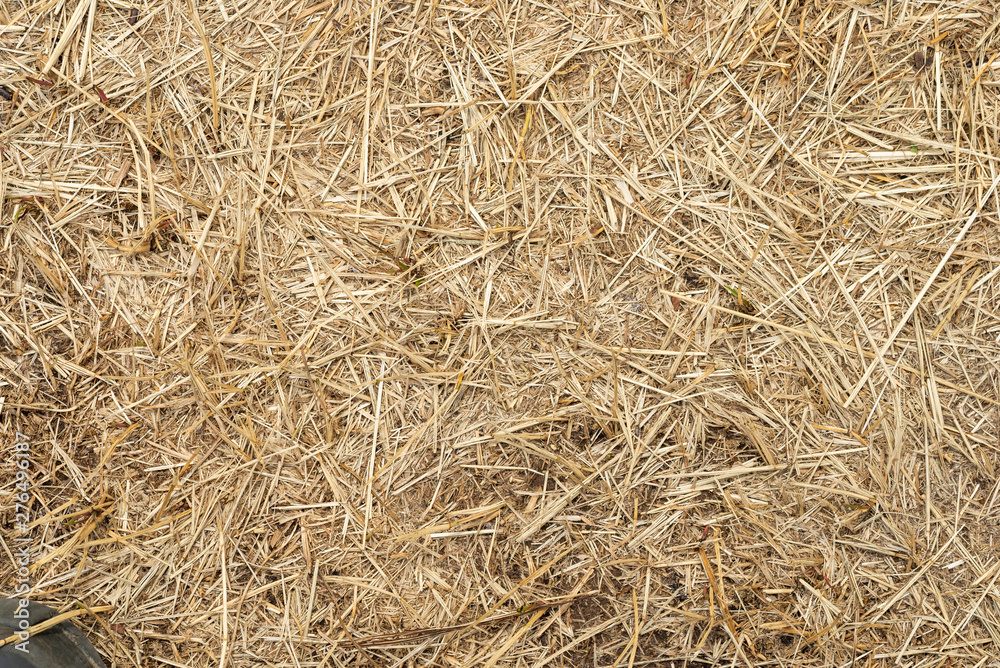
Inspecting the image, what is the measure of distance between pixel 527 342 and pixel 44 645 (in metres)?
1.78

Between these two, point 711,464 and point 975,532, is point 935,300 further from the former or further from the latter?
point 711,464

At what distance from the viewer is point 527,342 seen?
196 cm

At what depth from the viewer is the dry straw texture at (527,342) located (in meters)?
1.94

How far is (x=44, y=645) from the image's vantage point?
189 centimetres

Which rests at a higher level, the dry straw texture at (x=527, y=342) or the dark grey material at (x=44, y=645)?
the dry straw texture at (x=527, y=342)

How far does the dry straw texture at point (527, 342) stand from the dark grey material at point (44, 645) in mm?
47

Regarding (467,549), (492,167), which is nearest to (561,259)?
(492,167)

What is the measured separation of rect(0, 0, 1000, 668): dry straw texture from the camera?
1943mm

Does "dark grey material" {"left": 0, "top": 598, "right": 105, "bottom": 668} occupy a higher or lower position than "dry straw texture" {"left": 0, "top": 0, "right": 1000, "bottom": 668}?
lower

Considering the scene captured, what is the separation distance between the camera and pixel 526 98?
6.40 ft

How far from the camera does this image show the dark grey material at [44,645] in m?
1.86

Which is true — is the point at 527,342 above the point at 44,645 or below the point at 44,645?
above

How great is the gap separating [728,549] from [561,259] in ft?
3.54

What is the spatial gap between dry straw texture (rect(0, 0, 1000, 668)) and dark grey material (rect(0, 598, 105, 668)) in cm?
5
